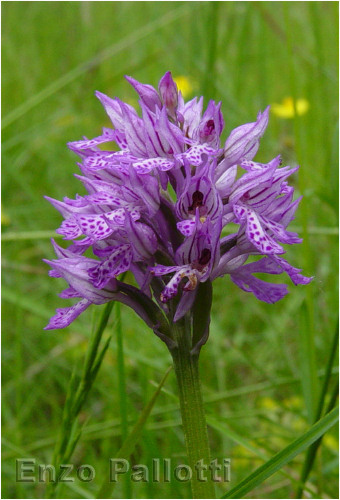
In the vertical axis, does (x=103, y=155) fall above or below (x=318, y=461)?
above

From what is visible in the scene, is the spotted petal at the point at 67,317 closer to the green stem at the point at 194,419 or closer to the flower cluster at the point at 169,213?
the flower cluster at the point at 169,213

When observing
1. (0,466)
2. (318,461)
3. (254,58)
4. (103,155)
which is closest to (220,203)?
(103,155)

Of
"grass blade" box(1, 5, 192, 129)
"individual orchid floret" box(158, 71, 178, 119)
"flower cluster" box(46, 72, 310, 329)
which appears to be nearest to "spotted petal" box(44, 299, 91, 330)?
"flower cluster" box(46, 72, 310, 329)

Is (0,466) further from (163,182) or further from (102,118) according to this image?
(102,118)

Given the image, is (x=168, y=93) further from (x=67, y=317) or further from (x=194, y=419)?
(x=194, y=419)

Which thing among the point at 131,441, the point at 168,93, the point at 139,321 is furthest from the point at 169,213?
the point at 139,321

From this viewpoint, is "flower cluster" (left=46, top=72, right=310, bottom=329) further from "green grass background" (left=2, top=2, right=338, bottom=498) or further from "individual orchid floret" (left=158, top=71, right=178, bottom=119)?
"green grass background" (left=2, top=2, right=338, bottom=498)
